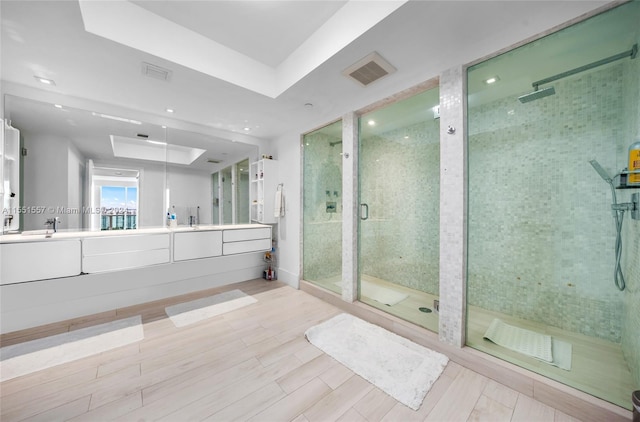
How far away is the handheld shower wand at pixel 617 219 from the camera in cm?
162

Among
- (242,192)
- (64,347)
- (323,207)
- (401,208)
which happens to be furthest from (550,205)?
(64,347)

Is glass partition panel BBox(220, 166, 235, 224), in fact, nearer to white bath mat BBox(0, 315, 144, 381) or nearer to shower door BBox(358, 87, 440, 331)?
white bath mat BBox(0, 315, 144, 381)

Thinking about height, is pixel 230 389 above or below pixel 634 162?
below

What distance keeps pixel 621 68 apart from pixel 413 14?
1.50 m

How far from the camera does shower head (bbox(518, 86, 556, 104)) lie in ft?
6.22

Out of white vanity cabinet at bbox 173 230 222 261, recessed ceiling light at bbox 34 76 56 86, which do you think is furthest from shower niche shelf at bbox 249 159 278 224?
recessed ceiling light at bbox 34 76 56 86

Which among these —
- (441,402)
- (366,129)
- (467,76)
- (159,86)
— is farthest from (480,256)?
(159,86)

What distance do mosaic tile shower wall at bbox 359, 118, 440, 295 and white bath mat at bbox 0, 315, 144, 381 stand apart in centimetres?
Result: 260

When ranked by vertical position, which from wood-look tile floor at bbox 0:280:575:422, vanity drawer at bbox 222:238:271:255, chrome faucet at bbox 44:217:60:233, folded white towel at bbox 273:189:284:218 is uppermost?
folded white towel at bbox 273:189:284:218

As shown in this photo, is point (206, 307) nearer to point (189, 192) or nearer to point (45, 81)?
point (189, 192)

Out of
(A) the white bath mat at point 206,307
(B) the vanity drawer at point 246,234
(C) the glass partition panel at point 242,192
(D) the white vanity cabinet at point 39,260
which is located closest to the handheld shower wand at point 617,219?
(A) the white bath mat at point 206,307

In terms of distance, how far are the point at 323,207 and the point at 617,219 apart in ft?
8.74

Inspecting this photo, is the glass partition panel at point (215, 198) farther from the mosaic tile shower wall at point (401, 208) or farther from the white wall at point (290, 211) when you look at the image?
the mosaic tile shower wall at point (401, 208)

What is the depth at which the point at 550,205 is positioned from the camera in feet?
6.89
